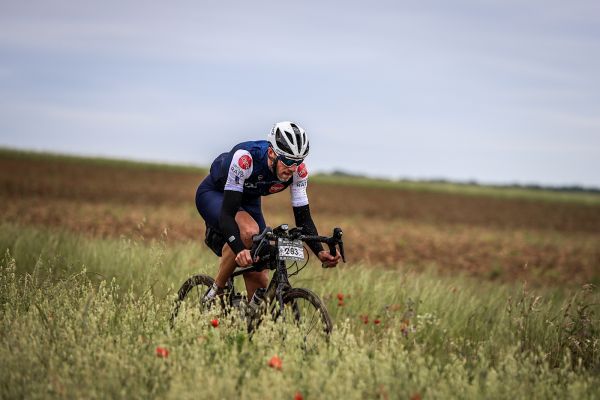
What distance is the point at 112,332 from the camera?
18.9 feet

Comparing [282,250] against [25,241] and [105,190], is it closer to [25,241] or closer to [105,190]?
[25,241]

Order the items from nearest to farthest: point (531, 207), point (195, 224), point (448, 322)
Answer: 1. point (448, 322)
2. point (195, 224)
3. point (531, 207)

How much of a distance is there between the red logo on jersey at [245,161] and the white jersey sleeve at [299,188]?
0.51 meters

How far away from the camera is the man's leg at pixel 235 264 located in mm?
6703

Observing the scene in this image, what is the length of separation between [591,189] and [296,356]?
136245 millimetres

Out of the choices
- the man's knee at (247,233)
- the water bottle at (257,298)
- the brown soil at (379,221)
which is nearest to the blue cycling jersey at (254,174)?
the man's knee at (247,233)

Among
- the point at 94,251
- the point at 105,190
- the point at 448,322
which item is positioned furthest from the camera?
the point at 105,190

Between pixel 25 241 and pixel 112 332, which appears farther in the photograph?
pixel 25 241

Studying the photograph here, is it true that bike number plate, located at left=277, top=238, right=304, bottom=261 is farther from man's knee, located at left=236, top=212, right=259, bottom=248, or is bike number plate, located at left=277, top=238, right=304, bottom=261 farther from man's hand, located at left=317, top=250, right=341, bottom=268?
man's knee, located at left=236, top=212, right=259, bottom=248

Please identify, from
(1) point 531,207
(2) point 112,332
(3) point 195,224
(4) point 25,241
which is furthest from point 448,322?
(1) point 531,207

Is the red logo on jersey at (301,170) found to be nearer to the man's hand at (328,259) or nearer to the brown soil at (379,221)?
the man's hand at (328,259)

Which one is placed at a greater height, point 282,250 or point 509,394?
point 282,250

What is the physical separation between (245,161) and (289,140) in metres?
0.55

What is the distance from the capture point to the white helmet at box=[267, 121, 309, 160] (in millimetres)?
6195
